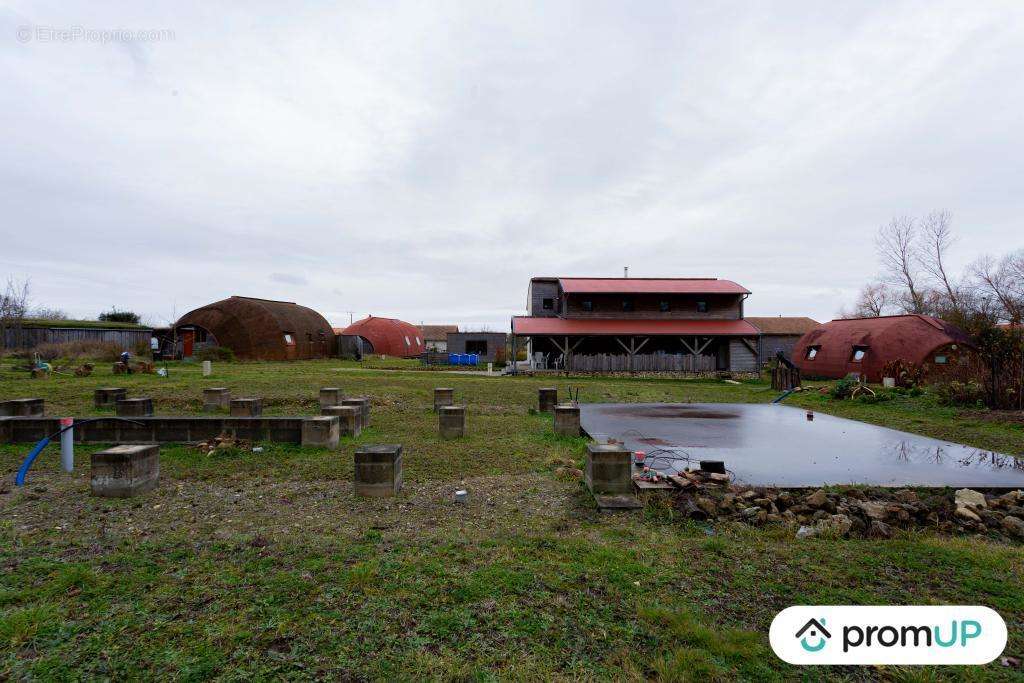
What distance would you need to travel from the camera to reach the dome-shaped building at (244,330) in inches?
1288

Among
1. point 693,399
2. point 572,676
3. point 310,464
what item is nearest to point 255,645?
point 572,676

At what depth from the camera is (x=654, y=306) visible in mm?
31953

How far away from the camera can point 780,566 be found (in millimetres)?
3975

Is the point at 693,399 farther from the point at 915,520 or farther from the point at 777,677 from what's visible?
the point at 777,677

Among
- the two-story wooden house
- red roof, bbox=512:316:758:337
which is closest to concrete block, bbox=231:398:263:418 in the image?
red roof, bbox=512:316:758:337

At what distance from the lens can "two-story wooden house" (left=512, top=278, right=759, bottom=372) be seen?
29047 mm

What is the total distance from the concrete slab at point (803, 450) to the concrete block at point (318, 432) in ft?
17.4

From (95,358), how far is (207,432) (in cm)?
2624

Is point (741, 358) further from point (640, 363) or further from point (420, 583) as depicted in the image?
point (420, 583)

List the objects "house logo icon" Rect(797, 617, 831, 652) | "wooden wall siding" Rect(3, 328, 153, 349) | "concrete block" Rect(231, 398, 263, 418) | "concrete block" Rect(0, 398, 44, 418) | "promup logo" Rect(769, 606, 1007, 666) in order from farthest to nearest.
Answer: "wooden wall siding" Rect(3, 328, 153, 349)
"concrete block" Rect(231, 398, 263, 418)
"concrete block" Rect(0, 398, 44, 418)
"house logo icon" Rect(797, 617, 831, 652)
"promup logo" Rect(769, 606, 1007, 666)

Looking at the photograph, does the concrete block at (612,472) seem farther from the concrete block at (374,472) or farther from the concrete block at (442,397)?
the concrete block at (442,397)

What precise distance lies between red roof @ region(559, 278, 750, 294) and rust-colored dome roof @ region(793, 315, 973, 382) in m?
6.29

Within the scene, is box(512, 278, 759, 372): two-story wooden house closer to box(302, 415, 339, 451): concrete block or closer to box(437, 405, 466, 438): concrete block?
box(437, 405, 466, 438): concrete block

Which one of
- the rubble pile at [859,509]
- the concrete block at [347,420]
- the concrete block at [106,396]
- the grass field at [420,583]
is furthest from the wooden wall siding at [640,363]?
the rubble pile at [859,509]
